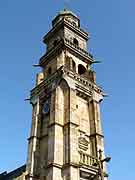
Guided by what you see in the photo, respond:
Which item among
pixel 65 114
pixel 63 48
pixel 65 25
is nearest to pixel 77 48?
pixel 63 48

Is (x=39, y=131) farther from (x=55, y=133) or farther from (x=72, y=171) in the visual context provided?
(x=72, y=171)

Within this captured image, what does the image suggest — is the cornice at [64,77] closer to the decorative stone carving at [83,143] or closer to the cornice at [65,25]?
the decorative stone carving at [83,143]

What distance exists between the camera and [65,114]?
90.3ft

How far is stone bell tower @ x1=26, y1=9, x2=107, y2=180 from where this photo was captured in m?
24.6

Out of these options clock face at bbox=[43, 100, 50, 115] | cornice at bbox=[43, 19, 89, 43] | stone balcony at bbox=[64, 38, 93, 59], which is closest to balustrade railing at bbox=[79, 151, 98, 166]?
clock face at bbox=[43, 100, 50, 115]

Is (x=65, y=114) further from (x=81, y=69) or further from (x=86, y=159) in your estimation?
(x=81, y=69)

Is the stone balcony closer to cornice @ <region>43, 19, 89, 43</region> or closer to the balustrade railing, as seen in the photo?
cornice @ <region>43, 19, 89, 43</region>

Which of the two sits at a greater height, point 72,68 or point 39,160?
point 72,68

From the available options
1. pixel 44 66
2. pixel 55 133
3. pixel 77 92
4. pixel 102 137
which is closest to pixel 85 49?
pixel 44 66

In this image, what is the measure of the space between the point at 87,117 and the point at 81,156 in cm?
570

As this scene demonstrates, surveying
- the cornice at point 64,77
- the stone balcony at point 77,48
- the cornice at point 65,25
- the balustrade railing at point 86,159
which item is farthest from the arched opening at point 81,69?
the balustrade railing at point 86,159

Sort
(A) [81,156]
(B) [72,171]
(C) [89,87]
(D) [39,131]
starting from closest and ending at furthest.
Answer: (B) [72,171] < (A) [81,156] < (D) [39,131] < (C) [89,87]

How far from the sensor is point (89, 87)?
31.9 meters

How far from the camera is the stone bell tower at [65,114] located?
24.6 meters
